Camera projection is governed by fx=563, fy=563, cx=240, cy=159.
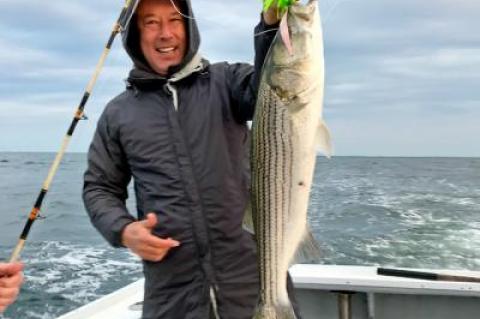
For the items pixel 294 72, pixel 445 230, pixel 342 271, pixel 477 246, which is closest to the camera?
pixel 294 72

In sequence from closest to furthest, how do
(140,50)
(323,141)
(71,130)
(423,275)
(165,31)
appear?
(323,141) < (165,31) < (140,50) < (71,130) < (423,275)

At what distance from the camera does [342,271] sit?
203 inches

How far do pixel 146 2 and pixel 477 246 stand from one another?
446 inches

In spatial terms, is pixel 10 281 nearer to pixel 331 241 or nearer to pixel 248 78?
pixel 248 78

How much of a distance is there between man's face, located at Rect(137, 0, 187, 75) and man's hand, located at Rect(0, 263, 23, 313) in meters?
1.29

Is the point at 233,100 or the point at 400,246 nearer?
the point at 233,100

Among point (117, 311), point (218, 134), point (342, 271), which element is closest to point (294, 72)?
point (218, 134)

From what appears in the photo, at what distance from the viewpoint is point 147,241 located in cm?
252

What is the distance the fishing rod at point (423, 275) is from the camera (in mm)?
4695

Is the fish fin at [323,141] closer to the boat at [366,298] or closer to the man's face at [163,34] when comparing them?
the man's face at [163,34]

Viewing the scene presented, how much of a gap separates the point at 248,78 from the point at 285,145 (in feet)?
2.38

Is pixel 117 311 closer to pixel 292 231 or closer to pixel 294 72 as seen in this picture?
pixel 292 231

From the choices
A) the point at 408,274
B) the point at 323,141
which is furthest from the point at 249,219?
the point at 408,274

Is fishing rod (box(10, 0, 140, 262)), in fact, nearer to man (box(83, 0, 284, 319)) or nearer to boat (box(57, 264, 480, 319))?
man (box(83, 0, 284, 319))
